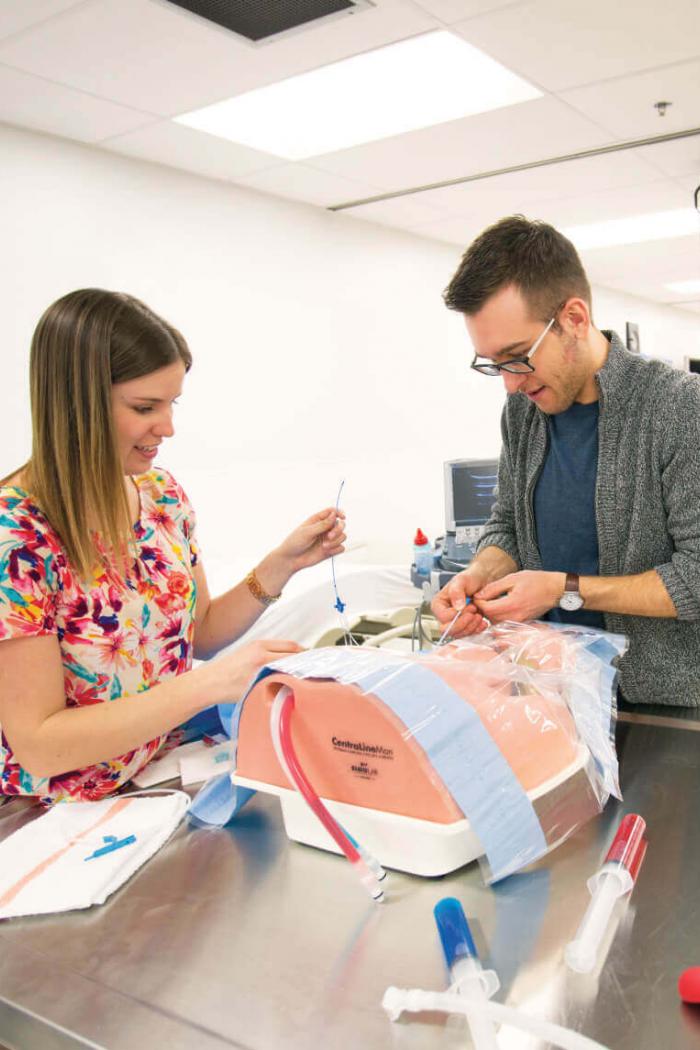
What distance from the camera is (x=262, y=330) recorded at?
4594 mm

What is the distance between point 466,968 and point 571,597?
741mm

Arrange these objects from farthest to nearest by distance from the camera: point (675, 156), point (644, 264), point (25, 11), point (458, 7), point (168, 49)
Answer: point (644, 264) → point (675, 156) → point (168, 49) → point (458, 7) → point (25, 11)

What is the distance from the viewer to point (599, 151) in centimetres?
403

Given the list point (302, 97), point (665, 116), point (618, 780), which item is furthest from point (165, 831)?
point (665, 116)

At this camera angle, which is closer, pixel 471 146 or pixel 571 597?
pixel 571 597

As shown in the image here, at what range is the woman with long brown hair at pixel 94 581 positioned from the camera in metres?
1.19

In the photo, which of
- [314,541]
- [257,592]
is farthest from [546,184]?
[257,592]

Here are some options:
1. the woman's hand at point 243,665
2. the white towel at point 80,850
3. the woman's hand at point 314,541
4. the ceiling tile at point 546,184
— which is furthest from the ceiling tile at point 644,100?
the white towel at point 80,850

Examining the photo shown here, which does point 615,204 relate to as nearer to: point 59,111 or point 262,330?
point 262,330

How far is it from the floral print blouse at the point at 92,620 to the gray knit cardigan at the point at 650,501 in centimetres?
77

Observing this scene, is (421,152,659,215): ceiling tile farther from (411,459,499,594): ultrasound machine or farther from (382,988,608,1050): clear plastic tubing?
(382,988,608,1050): clear plastic tubing

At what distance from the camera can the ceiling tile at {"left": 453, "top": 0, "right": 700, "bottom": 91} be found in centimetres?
255

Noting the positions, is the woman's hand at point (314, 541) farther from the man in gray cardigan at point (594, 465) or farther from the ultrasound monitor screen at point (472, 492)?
the ultrasound monitor screen at point (472, 492)


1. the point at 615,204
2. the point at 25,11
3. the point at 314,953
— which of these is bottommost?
the point at 314,953
